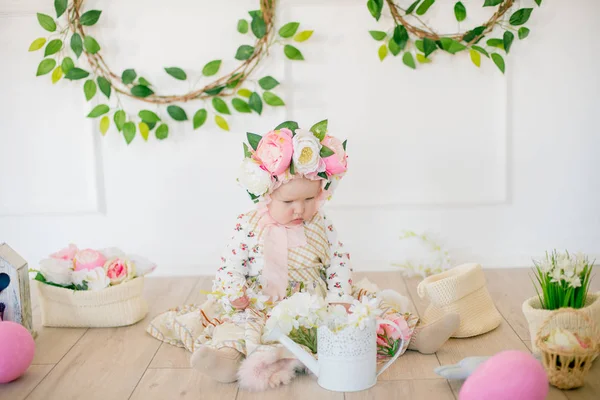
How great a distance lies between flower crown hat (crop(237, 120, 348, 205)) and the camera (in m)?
2.14

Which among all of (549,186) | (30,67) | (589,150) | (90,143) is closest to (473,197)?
(549,186)

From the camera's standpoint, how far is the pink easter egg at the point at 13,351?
76.0 inches

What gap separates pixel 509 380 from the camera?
5.34ft

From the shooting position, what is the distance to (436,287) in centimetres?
222

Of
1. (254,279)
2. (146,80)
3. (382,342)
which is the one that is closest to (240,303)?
(254,279)

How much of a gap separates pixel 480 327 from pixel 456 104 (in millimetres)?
1136

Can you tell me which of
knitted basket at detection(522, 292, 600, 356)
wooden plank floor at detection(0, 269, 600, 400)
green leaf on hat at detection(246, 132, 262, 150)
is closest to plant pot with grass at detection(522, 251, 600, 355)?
knitted basket at detection(522, 292, 600, 356)

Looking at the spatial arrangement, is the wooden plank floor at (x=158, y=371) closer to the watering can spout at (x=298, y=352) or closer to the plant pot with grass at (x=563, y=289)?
the watering can spout at (x=298, y=352)

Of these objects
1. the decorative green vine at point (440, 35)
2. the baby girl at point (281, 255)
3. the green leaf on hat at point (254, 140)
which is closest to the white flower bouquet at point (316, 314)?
the baby girl at point (281, 255)

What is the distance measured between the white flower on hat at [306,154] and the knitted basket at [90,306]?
0.75 metres

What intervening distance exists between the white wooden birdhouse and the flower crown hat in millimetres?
765

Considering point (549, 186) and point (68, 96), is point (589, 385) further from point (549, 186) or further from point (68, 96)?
point (68, 96)

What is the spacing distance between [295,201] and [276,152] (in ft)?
0.64

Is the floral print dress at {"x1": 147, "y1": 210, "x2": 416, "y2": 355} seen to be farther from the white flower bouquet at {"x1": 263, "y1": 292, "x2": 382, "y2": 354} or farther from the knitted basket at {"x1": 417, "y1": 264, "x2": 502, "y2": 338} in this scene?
the white flower bouquet at {"x1": 263, "y1": 292, "x2": 382, "y2": 354}
